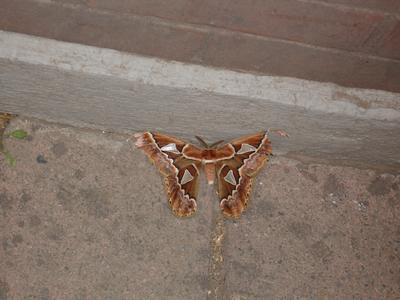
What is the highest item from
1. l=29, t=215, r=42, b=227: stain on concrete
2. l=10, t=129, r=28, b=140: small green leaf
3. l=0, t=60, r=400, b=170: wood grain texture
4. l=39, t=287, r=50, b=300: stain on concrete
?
l=0, t=60, r=400, b=170: wood grain texture

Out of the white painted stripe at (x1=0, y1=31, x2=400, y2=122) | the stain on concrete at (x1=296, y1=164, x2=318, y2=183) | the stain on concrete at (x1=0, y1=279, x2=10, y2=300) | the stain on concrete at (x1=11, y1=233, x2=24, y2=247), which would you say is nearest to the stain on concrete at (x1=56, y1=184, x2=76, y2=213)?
the stain on concrete at (x1=11, y1=233, x2=24, y2=247)

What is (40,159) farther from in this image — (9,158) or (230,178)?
(230,178)

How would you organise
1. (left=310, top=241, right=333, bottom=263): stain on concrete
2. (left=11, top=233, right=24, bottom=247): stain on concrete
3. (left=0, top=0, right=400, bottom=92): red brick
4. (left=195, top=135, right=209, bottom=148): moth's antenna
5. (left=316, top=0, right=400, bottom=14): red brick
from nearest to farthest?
(left=316, top=0, right=400, bottom=14): red brick
(left=0, top=0, right=400, bottom=92): red brick
(left=11, top=233, right=24, bottom=247): stain on concrete
(left=310, top=241, right=333, bottom=263): stain on concrete
(left=195, top=135, right=209, bottom=148): moth's antenna

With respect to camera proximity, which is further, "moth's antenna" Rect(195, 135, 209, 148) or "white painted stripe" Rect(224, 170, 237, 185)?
"moth's antenna" Rect(195, 135, 209, 148)

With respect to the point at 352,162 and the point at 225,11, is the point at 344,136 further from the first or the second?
the point at 225,11

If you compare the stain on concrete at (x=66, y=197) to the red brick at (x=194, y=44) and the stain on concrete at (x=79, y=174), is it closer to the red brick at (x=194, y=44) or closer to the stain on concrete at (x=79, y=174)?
the stain on concrete at (x=79, y=174)

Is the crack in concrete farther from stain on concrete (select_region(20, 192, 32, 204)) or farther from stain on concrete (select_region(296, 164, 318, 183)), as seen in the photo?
stain on concrete (select_region(20, 192, 32, 204))

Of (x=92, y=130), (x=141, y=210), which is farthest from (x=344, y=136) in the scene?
(x=92, y=130)

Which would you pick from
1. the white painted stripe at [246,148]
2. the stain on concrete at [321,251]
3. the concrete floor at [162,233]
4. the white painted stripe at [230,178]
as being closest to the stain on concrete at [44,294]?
the concrete floor at [162,233]
